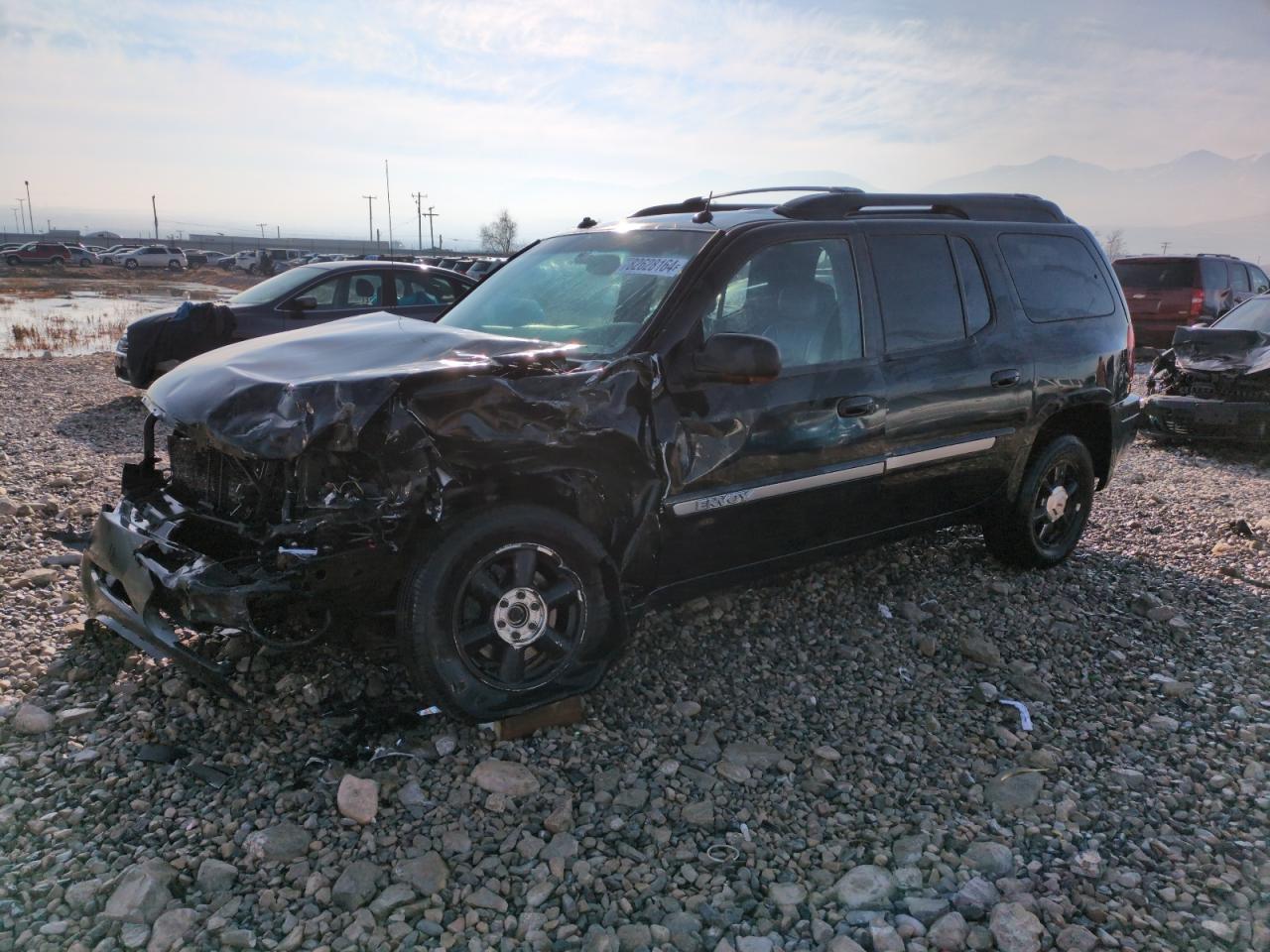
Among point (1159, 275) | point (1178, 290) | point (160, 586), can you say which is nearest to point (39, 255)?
point (1159, 275)

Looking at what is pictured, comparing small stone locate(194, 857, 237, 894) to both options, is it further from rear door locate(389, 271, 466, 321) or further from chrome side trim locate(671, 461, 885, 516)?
rear door locate(389, 271, 466, 321)

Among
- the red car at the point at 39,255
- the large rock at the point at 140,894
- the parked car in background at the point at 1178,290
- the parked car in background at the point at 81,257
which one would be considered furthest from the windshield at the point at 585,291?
the parked car in background at the point at 81,257

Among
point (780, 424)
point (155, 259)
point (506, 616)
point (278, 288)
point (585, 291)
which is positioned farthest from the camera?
point (155, 259)

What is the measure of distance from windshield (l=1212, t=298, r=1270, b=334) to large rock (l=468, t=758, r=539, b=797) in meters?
9.06

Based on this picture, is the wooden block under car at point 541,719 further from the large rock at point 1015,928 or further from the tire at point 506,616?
the large rock at point 1015,928

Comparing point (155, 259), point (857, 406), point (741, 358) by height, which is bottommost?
point (857, 406)

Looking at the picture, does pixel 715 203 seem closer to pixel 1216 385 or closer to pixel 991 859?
pixel 991 859

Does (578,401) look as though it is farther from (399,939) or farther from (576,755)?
(399,939)

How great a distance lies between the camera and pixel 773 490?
3893 mm

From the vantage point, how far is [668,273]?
3.87m

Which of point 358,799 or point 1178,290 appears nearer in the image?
point 358,799

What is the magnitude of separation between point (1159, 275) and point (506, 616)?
15498 mm

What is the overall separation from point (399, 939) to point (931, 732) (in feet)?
7.07

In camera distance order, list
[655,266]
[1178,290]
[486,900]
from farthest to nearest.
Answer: [1178,290]
[655,266]
[486,900]
